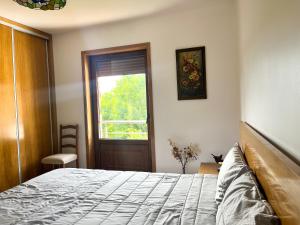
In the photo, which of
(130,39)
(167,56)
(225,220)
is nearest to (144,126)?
(167,56)

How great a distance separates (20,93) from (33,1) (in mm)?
2189

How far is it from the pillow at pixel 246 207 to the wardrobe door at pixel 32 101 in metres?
3.25

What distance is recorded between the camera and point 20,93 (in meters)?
3.49

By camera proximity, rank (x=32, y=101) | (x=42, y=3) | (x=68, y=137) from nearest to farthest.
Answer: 1. (x=42, y=3)
2. (x=32, y=101)
3. (x=68, y=137)

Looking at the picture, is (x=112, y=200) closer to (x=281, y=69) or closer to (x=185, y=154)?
(x=281, y=69)

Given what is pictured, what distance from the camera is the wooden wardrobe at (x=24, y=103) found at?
3.23m

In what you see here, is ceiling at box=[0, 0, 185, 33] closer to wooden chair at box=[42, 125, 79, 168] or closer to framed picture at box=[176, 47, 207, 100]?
framed picture at box=[176, 47, 207, 100]

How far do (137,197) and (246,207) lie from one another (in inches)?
36.0

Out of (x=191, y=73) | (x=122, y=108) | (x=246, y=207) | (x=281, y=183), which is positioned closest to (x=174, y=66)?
(x=191, y=73)

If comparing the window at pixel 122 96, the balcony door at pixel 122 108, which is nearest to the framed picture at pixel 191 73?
the balcony door at pixel 122 108

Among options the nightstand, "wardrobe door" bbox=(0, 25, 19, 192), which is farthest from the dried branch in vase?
"wardrobe door" bbox=(0, 25, 19, 192)

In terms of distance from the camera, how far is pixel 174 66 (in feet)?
11.1

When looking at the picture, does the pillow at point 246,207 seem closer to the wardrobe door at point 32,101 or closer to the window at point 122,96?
the window at point 122,96

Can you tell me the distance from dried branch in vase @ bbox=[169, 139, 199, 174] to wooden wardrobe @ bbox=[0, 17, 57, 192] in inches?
86.8
